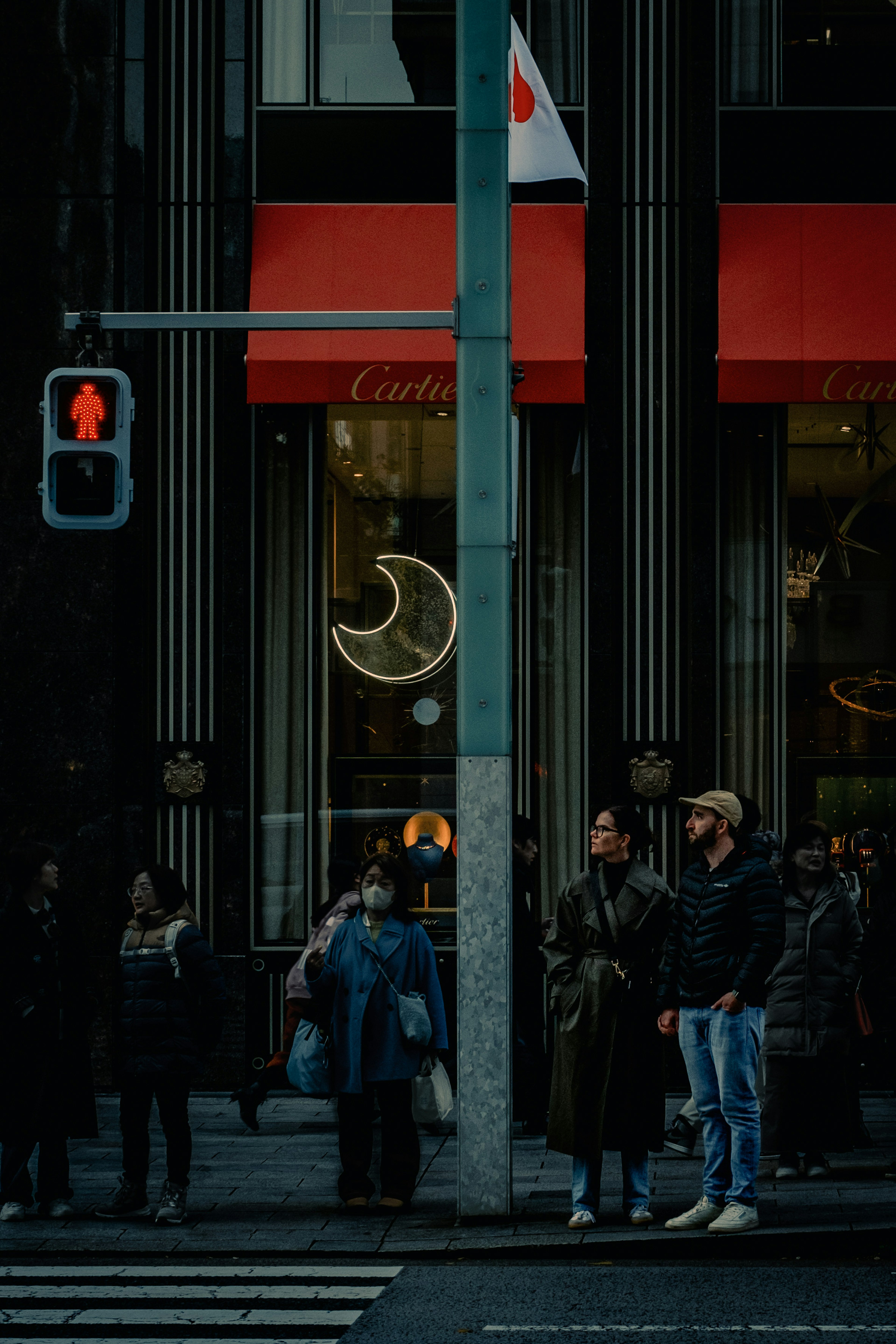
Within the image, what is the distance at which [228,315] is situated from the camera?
7.45 meters

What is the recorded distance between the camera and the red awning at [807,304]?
1062cm

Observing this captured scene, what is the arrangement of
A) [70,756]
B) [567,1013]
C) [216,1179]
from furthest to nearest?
[70,756] → [216,1179] → [567,1013]

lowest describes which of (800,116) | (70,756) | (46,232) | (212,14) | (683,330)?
(70,756)

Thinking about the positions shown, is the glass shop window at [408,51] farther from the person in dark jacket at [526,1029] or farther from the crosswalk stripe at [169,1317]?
the crosswalk stripe at [169,1317]

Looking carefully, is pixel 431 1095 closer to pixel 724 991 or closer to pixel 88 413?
pixel 724 991

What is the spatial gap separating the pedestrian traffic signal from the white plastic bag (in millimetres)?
3339

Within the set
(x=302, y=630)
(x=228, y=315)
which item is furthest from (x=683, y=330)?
(x=228, y=315)

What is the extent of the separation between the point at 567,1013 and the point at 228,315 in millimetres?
3867

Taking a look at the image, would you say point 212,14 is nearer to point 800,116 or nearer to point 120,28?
point 120,28

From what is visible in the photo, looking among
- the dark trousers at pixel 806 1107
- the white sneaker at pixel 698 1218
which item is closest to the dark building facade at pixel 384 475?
the dark trousers at pixel 806 1107

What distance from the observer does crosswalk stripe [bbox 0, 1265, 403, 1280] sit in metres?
6.53

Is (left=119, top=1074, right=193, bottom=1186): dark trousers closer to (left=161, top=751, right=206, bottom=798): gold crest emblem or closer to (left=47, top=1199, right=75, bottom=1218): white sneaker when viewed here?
(left=47, top=1199, right=75, bottom=1218): white sneaker

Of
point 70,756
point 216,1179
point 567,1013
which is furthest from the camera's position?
point 70,756

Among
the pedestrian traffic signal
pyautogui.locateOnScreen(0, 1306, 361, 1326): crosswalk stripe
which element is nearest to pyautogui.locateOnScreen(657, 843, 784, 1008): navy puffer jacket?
pyautogui.locateOnScreen(0, 1306, 361, 1326): crosswalk stripe
